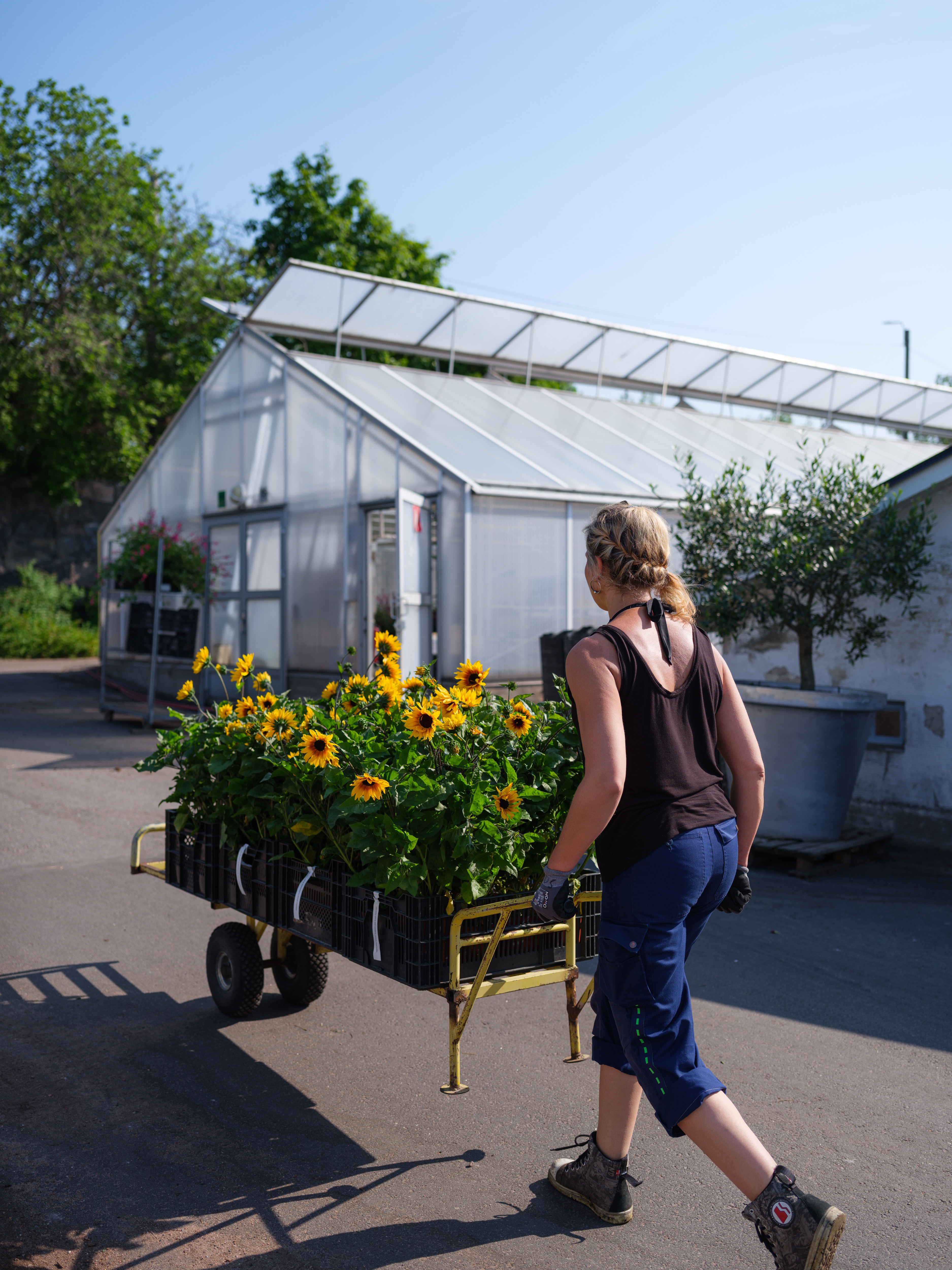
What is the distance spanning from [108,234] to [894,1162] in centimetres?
2819

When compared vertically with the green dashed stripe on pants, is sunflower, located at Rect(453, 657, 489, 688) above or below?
above

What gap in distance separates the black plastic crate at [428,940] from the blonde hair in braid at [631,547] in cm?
109

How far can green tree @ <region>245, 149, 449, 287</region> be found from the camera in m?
27.2

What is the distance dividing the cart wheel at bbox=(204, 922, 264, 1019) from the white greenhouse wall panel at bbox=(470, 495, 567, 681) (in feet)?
24.3

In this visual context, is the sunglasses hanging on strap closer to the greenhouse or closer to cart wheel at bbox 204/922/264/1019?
cart wheel at bbox 204/922/264/1019

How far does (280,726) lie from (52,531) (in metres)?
26.9

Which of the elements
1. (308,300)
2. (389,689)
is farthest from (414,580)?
(389,689)

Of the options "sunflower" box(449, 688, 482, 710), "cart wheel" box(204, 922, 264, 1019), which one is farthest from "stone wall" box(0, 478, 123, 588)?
"sunflower" box(449, 688, 482, 710)

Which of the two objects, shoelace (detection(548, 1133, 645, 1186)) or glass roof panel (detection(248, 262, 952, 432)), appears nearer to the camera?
shoelace (detection(548, 1133, 645, 1186))

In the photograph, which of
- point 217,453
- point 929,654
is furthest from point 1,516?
point 929,654

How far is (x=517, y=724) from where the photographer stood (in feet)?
11.2

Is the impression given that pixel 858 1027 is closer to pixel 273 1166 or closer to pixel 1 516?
pixel 273 1166

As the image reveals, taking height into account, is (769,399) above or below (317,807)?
above

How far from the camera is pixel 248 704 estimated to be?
386 centimetres
